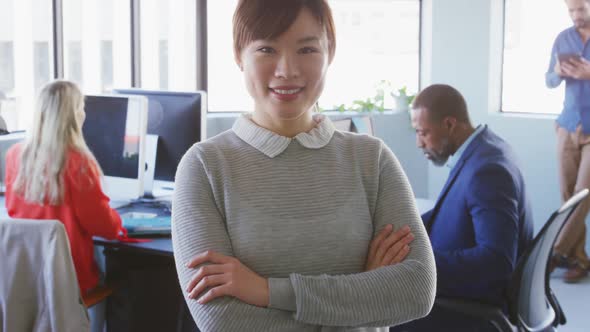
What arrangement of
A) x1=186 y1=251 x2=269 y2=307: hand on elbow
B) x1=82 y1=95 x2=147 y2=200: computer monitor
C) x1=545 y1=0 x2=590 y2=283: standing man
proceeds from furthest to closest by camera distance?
x1=545 y1=0 x2=590 y2=283: standing man → x1=82 y1=95 x2=147 y2=200: computer monitor → x1=186 y1=251 x2=269 y2=307: hand on elbow

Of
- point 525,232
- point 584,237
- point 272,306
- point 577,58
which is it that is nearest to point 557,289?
point 584,237

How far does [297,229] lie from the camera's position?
1.26 metres

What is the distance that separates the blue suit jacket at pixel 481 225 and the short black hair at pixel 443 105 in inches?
10.3

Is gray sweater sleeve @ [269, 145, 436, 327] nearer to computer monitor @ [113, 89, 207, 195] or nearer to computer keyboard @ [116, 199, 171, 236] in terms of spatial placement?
computer keyboard @ [116, 199, 171, 236]

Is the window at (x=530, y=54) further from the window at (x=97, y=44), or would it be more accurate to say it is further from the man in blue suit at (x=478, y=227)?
the man in blue suit at (x=478, y=227)

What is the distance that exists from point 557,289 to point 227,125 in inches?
88.3

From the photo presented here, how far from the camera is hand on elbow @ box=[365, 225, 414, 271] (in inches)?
50.6

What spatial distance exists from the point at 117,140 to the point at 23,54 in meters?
1.22

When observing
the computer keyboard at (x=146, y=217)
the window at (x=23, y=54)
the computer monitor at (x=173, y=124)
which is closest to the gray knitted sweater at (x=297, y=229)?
the computer keyboard at (x=146, y=217)

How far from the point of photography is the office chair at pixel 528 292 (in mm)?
2143

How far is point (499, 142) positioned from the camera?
2492mm

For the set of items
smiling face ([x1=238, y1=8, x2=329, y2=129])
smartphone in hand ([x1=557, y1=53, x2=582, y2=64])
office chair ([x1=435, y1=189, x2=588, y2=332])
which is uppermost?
smartphone in hand ([x1=557, y1=53, x2=582, y2=64])

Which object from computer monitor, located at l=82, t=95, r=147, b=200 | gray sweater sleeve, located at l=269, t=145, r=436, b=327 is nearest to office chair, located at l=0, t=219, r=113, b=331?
computer monitor, located at l=82, t=95, r=147, b=200

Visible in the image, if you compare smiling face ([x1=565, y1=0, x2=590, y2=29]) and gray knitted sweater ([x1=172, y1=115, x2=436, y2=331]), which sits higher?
smiling face ([x1=565, y1=0, x2=590, y2=29])
